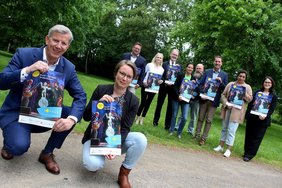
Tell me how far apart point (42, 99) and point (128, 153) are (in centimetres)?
127

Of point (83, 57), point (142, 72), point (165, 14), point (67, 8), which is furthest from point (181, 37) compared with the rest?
point (83, 57)

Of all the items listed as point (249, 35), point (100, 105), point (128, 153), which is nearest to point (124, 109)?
point (100, 105)

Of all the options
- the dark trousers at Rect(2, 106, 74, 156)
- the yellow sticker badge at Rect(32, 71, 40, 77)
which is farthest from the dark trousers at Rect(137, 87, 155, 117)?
the yellow sticker badge at Rect(32, 71, 40, 77)

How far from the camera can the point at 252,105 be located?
853 cm

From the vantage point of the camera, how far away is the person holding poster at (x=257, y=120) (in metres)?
8.47

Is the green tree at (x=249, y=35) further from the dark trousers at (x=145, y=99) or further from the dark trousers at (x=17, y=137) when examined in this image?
the dark trousers at (x=17, y=137)

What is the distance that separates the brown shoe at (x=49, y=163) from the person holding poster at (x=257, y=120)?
5.09 m

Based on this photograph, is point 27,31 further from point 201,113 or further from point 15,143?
point 15,143

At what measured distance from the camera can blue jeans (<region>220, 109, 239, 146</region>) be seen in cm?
841

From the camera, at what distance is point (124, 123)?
15.6 ft

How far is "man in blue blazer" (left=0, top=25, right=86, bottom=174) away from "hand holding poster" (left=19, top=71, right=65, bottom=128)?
0.11 metres

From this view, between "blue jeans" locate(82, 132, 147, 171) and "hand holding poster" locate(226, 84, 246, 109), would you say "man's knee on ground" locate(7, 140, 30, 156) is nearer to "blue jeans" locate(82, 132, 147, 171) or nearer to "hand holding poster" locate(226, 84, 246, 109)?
"blue jeans" locate(82, 132, 147, 171)

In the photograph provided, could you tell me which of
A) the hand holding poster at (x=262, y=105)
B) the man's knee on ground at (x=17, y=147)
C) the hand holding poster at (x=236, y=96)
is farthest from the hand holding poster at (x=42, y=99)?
the hand holding poster at (x=262, y=105)

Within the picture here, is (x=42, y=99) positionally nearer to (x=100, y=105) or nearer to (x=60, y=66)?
(x=60, y=66)
